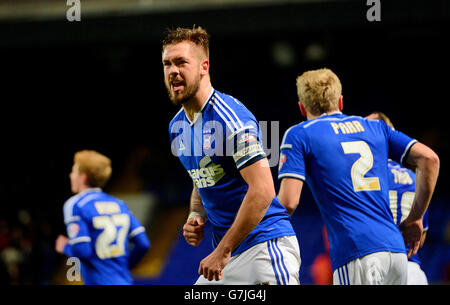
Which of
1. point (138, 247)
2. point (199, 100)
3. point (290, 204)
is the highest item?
point (199, 100)

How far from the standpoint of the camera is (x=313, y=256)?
10500 millimetres

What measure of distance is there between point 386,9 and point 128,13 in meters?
4.72

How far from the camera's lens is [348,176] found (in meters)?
3.35

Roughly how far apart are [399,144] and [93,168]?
2.72 meters

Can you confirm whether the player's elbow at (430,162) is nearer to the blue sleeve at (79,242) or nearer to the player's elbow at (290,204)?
the player's elbow at (290,204)

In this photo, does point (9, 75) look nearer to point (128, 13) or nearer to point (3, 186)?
point (3, 186)

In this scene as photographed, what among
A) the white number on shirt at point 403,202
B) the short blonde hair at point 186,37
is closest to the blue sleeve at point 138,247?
the white number on shirt at point 403,202

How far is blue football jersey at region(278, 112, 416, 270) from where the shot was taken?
330cm

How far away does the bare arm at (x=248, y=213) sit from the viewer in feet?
8.74

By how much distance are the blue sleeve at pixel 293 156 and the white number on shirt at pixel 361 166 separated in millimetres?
258

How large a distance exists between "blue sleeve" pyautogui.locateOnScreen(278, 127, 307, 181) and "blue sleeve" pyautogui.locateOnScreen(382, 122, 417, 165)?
57cm

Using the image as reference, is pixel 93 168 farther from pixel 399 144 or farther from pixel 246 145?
pixel 399 144

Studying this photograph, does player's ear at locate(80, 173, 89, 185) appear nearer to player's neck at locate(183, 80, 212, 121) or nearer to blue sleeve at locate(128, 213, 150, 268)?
blue sleeve at locate(128, 213, 150, 268)

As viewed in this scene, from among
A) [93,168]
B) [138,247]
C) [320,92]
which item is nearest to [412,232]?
[320,92]
